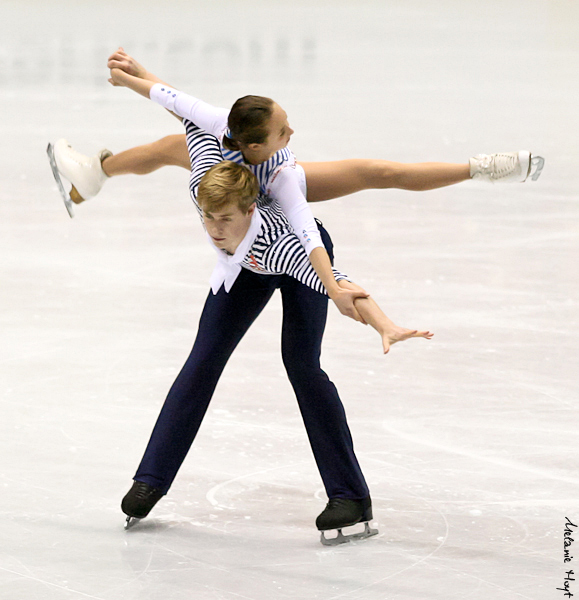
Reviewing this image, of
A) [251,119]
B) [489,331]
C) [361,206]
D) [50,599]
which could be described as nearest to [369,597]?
[50,599]

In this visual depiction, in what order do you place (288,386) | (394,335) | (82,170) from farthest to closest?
1. (288,386)
2. (82,170)
3. (394,335)

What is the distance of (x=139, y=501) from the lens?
3.25m

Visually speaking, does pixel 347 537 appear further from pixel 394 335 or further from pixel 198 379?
pixel 394 335

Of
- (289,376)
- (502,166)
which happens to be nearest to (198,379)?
(289,376)

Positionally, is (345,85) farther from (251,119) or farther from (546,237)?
(251,119)

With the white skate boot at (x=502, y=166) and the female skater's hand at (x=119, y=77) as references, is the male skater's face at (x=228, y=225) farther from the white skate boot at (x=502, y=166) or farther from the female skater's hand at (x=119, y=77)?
the white skate boot at (x=502, y=166)

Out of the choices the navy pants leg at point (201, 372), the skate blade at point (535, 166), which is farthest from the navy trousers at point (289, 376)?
the skate blade at point (535, 166)

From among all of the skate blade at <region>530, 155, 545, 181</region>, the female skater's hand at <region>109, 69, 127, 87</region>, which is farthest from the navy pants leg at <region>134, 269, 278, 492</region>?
the skate blade at <region>530, 155, 545, 181</region>

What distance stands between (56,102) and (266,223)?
293 inches

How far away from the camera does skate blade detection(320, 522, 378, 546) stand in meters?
3.22

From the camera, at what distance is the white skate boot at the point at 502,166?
330 cm

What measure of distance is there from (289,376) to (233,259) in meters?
0.40

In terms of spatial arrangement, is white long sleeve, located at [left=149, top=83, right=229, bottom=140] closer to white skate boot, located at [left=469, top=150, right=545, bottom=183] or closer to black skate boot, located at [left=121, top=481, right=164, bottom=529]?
white skate boot, located at [left=469, top=150, right=545, bottom=183]

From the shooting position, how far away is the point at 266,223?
10.3ft
